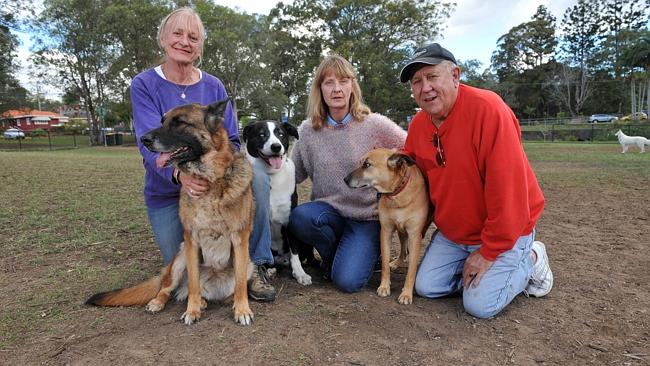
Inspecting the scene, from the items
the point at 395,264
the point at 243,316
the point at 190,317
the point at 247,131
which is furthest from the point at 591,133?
the point at 190,317

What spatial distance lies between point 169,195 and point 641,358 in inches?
141

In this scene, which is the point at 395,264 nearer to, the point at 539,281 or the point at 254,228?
the point at 539,281

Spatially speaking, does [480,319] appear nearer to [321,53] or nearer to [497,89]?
[321,53]

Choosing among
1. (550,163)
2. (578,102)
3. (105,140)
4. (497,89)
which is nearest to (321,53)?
(105,140)

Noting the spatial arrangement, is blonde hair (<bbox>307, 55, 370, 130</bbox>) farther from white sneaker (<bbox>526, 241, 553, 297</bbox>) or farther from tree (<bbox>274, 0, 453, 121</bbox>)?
tree (<bbox>274, 0, 453, 121</bbox>)

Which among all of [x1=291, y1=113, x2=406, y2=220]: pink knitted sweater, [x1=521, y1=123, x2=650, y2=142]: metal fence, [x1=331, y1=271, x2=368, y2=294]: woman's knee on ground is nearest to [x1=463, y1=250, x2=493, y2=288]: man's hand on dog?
[x1=331, y1=271, x2=368, y2=294]: woman's knee on ground

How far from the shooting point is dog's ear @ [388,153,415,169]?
11.7ft

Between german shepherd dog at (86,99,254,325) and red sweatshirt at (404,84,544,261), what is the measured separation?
156cm

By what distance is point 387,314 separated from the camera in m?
3.16

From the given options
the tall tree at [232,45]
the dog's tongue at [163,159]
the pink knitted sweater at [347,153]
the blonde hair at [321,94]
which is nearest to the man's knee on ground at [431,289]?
the pink knitted sweater at [347,153]

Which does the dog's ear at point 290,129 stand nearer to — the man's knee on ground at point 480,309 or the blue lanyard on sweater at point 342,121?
the blue lanyard on sweater at point 342,121

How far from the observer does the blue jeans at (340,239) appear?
3684 millimetres

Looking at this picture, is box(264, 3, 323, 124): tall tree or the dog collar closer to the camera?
the dog collar

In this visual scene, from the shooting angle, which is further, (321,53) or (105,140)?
(321,53)
